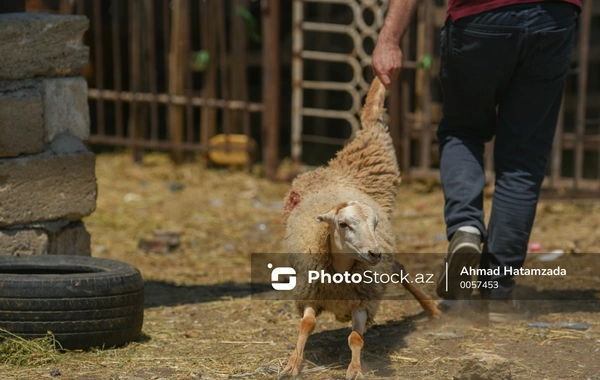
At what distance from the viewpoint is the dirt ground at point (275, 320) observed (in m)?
3.60

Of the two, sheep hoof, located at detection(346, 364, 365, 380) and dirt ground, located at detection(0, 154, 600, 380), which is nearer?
sheep hoof, located at detection(346, 364, 365, 380)

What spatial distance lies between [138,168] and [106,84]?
90.3 inches

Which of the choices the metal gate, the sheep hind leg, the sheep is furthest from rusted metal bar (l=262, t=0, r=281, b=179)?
the sheep hind leg

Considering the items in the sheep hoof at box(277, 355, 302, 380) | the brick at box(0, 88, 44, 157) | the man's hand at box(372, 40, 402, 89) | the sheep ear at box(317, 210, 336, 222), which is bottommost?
the sheep hoof at box(277, 355, 302, 380)

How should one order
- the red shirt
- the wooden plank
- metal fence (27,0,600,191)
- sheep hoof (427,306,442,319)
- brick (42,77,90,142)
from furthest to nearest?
the wooden plank, metal fence (27,0,600,191), brick (42,77,90,142), sheep hoof (427,306,442,319), the red shirt

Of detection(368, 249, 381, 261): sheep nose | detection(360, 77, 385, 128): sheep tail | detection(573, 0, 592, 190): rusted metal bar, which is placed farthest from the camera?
detection(573, 0, 592, 190): rusted metal bar

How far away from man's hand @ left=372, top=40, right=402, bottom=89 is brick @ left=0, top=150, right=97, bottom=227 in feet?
5.30

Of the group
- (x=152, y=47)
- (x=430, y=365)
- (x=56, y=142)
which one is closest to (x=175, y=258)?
(x=56, y=142)

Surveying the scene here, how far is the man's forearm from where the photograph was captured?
13.3ft

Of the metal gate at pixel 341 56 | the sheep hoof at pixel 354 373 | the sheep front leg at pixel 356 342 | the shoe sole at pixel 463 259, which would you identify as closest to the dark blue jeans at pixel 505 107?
the shoe sole at pixel 463 259

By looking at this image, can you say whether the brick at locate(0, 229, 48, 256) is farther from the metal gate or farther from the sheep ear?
the metal gate

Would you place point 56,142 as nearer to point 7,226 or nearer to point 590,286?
point 7,226

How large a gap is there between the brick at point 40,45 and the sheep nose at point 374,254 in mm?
2139

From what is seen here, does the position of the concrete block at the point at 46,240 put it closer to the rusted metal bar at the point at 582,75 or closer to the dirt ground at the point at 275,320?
the dirt ground at the point at 275,320
